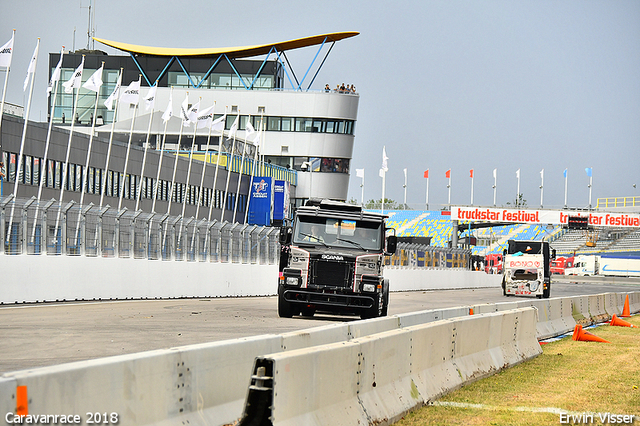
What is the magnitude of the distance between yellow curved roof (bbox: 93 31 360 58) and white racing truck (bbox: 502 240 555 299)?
4931cm

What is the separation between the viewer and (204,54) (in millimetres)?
91000

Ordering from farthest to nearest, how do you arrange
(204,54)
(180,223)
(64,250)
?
(204,54), (180,223), (64,250)

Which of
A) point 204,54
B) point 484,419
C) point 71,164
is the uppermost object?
point 204,54

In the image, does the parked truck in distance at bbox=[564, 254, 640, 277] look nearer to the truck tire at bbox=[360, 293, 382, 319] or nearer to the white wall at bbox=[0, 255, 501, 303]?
the white wall at bbox=[0, 255, 501, 303]

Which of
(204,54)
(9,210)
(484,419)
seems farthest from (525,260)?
(204,54)

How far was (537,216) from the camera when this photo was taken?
9088cm

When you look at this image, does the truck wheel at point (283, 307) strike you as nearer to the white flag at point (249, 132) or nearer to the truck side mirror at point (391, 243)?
the truck side mirror at point (391, 243)

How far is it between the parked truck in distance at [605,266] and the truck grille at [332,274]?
78705mm

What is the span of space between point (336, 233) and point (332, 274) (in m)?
1.01

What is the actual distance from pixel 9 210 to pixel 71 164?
110 ft

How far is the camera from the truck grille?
18.5m

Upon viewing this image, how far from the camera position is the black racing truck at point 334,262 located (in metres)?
18.5

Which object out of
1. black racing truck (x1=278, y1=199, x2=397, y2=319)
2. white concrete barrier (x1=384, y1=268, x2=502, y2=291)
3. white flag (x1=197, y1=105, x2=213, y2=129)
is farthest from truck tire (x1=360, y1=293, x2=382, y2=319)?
white flag (x1=197, y1=105, x2=213, y2=129)

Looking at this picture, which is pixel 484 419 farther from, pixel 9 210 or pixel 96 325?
pixel 9 210
